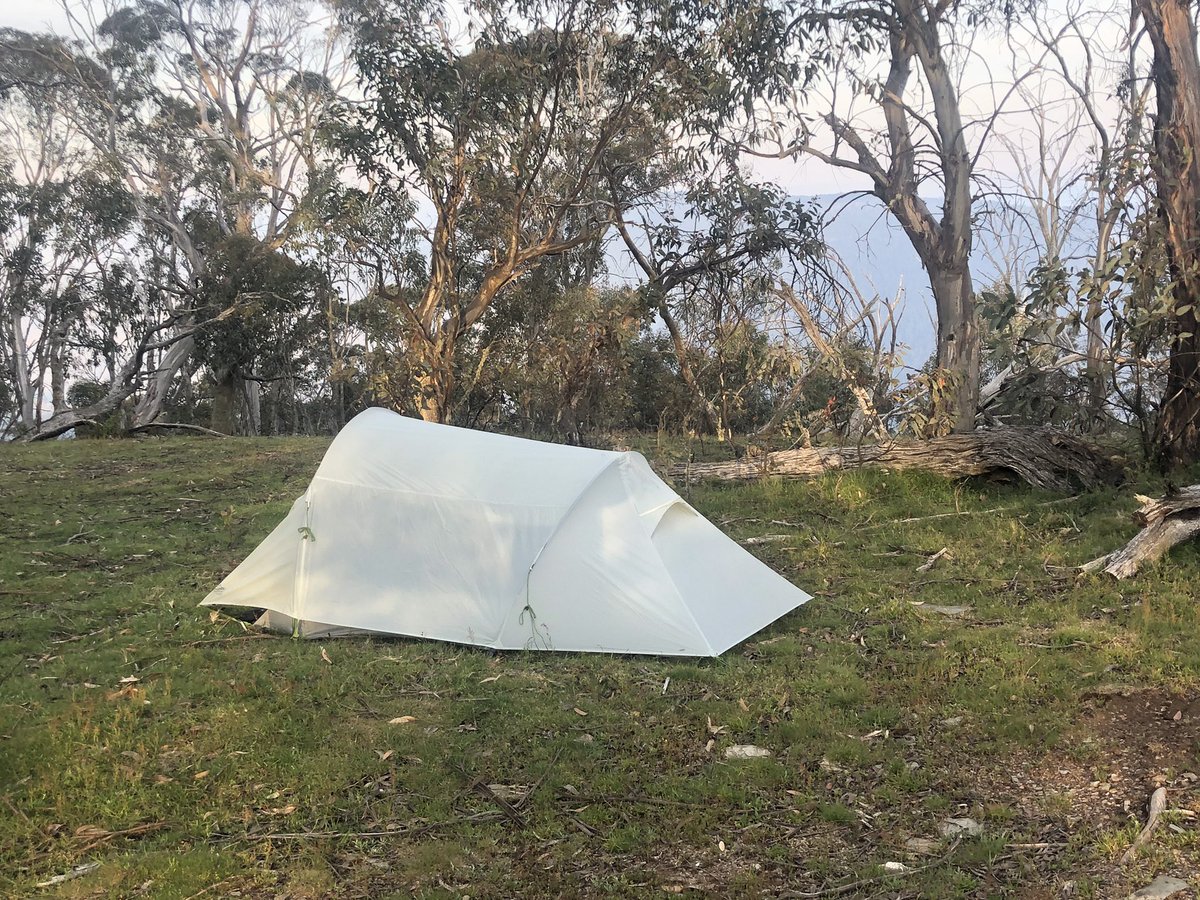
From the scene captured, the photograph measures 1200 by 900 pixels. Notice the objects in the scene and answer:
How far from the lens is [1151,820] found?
4047 millimetres

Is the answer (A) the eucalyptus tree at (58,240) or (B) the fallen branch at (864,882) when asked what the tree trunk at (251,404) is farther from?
(B) the fallen branch at (864,882)

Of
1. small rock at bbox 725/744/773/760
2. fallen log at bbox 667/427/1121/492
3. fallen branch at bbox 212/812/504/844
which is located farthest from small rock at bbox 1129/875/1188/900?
fallen log at bbox 667/427/1121/492

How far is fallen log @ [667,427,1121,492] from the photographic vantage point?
9.52 meters

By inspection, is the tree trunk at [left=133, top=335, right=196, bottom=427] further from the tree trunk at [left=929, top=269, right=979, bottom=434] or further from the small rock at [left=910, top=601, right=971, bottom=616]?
the small rock at [left=910, top=601, right=971, bottom=616]

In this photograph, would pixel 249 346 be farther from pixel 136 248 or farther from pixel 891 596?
pixel 891 596

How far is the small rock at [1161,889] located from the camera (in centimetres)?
360

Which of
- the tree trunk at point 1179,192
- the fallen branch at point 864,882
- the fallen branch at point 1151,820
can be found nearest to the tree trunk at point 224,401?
the tree trunk at point 1179,192

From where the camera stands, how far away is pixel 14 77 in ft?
79.5

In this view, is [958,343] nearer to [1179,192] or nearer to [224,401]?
[1179,192]

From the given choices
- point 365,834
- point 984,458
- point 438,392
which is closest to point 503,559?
point 365,834

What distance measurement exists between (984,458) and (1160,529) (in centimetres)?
273

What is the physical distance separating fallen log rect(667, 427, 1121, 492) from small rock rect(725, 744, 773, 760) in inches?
226

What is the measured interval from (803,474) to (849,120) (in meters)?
4.57

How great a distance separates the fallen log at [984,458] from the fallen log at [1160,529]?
218 cm
